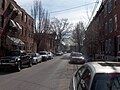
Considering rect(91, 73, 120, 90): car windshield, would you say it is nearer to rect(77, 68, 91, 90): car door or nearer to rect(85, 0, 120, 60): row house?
rect(77, 68, 91, 90): car door

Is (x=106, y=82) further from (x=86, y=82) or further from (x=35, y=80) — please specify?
(x=35, y=80)

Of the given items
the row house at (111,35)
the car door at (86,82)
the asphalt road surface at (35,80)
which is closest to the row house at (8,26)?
the row house at (111,35)

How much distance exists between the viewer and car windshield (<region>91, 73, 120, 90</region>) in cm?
404

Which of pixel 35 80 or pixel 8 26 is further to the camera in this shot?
pixel 8 26

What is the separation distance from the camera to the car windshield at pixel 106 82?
4045 millimetres

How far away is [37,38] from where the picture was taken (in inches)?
2110

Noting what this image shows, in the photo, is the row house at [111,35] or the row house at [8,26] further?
the row house at [8,26]

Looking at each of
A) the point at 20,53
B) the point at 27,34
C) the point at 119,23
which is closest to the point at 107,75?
the point at 20,53

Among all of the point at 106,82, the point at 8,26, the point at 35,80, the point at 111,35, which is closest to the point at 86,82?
the point at 106,82

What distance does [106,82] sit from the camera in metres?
4.10

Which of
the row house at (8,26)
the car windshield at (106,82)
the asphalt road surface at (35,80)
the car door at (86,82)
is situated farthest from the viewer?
the row house at (8,26)

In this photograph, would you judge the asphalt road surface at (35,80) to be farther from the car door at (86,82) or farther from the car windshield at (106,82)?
the car windshield at (106,82)

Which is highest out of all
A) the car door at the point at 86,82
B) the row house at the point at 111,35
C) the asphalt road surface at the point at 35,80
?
the row house at the point at 111,35

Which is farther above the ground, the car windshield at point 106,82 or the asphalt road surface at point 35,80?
the car windshield at point 106,82
